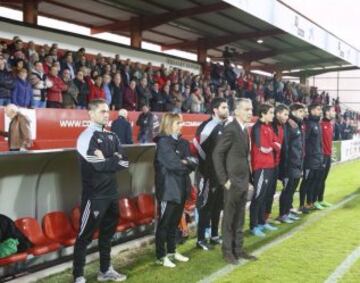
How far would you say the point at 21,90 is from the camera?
10.4 meters

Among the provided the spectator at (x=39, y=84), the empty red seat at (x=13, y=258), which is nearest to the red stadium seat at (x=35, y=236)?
the empty red seat at (x=13, y=258)

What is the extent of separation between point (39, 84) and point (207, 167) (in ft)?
18.8

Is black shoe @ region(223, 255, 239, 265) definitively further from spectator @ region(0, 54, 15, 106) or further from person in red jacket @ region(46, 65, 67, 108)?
person in red jacket @ region(46, 65, 67, 108)

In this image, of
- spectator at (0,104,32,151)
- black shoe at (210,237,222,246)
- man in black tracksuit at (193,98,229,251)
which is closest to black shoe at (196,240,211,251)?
man in black tracksuit at (193,98,229,251)

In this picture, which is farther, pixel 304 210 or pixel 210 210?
pixel 304 210

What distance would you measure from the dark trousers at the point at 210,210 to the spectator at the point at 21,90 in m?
5.52

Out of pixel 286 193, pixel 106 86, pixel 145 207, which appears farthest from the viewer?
pixel 106 86

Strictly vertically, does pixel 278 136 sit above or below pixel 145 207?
above

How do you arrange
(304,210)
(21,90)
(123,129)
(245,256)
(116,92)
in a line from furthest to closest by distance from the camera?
(116,92) < (123,129) < (21,90) < (304,210) < (245,256)

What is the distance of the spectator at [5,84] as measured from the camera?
9.90 m

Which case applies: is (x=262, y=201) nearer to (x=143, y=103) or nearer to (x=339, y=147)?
(x=143, y=103)

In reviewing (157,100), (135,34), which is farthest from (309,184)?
(135,34)

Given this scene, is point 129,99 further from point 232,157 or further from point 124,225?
point 232,157

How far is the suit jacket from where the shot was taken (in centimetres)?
572
